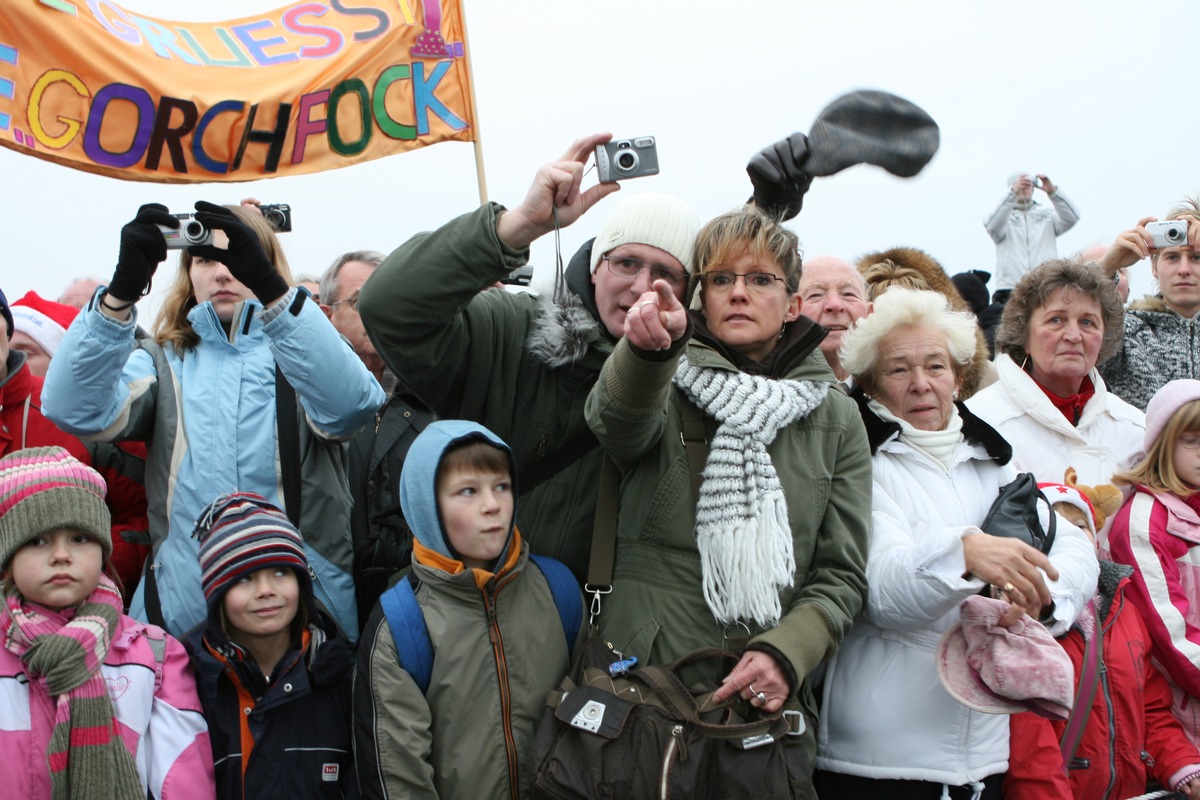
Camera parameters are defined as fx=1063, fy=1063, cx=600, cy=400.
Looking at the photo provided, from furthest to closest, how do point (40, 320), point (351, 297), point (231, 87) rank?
point (231, 87) → point (351, 297) → point (40, 320)

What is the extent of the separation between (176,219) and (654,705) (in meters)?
1.80

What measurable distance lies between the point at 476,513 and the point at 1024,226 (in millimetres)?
5853

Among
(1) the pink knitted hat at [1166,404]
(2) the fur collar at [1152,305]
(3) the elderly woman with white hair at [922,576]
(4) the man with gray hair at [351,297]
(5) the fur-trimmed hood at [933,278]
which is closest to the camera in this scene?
(3) the elderly woman with white hair at [922,576]

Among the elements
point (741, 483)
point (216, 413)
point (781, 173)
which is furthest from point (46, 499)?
point (781, 173)

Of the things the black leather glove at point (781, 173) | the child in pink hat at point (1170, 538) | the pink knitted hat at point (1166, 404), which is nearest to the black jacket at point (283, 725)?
the black leather glove at point (781, 173)

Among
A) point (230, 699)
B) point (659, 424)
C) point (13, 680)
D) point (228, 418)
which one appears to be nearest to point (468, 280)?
point (659, 424)

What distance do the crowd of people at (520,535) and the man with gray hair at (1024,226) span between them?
4.36 metres

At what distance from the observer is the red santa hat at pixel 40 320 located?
4004 millimetres

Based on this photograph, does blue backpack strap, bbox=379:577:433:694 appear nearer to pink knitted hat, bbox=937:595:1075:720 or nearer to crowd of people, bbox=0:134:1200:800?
crowd of people, bbox=0:134:1200:800

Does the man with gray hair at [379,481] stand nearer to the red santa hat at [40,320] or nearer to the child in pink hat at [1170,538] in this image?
the red santa hat at [40,320]

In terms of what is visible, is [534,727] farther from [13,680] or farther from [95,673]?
[13,680]

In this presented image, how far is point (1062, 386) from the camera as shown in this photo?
13.4ft

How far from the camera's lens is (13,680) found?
2590 millimetres

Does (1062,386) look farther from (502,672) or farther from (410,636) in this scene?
(410,636)
